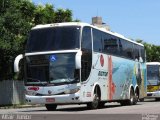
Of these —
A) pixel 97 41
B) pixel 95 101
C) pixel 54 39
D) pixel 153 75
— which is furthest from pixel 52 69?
pixel 153 75

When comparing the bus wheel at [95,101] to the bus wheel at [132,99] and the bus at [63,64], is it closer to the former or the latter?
the bus at [63,64]

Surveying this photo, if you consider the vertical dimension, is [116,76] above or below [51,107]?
above

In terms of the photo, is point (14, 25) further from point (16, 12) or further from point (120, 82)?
point (120, 82)

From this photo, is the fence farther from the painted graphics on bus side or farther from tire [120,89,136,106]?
tire [120,89,136,106]

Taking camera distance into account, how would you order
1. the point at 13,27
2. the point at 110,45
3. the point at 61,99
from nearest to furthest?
1. the point at 61,99
2. the point at 110,45
3. the point at 13,27

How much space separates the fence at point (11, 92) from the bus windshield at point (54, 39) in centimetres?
1735

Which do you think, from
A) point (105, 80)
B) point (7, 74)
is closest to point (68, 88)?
point (105, 80)

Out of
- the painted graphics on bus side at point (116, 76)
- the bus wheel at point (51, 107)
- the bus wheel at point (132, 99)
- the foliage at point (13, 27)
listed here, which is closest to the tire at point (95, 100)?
the painted graphics on bus side at point (116, 76)

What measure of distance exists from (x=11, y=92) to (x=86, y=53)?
19144mm

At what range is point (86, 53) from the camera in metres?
24.0

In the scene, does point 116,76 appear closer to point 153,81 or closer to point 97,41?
point 97,41

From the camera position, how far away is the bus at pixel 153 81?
4275 centimetres

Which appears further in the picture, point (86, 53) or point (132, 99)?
point (132, 99)

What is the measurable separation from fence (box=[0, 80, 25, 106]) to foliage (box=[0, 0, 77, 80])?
808 mm
